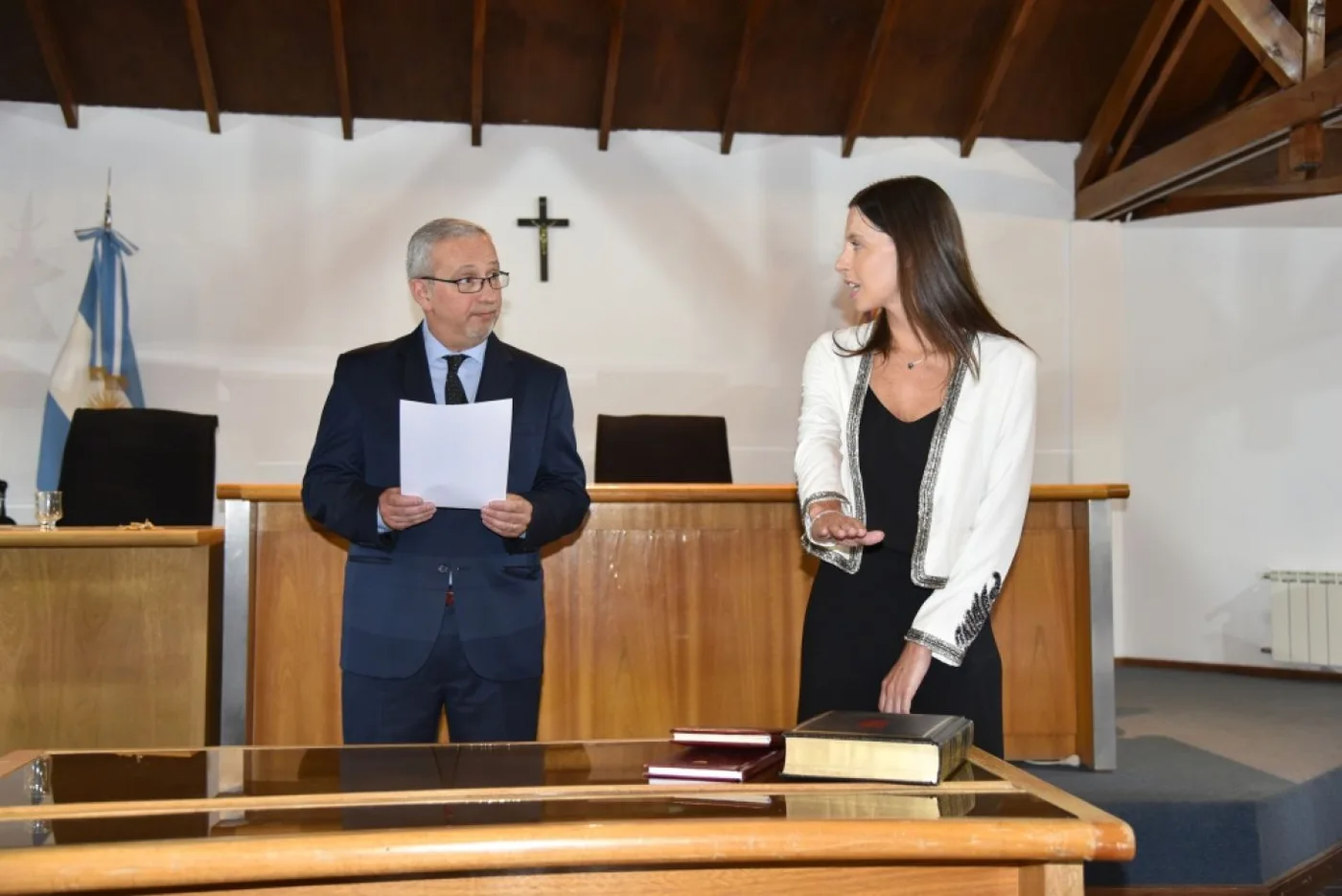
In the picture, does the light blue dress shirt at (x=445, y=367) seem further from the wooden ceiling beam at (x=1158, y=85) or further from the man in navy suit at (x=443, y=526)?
the wooden ceiling beam at (x=1158, y=85)

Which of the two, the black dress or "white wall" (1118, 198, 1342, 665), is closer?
the black dress

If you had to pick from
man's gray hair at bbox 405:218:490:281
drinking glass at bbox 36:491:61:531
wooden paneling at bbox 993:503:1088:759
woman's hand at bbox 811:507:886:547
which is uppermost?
man's gray hair at bbox 405:218:490:281

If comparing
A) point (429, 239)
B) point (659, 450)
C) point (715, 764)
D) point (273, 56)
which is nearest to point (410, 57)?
point (273, 56)

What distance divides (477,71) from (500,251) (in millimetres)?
979

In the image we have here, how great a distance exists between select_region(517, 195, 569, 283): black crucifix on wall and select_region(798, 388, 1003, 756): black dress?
5.22 meters

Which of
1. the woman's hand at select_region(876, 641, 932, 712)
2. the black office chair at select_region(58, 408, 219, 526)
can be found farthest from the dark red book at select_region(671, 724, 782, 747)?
the black office chair at select_region(58, 408, 219, 526)

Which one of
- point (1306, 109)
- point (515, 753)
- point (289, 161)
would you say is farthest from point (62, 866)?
point (289, 161)

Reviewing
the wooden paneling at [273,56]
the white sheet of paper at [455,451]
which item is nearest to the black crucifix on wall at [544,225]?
the wooden paneling at [273,56]

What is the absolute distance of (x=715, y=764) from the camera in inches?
60.4

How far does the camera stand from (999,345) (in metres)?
2.03

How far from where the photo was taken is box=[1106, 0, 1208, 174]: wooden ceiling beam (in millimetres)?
6500

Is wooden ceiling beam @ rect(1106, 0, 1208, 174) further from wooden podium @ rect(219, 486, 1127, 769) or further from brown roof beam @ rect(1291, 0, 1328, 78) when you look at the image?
wooden podium @ rect(219, 486, 1127, 769)

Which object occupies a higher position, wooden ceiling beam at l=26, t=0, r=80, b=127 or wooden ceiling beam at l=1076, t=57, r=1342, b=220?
wooden ceiling beam at l=26, t=0, r=80, b=127

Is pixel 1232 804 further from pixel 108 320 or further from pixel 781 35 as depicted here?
pixel 108 320
